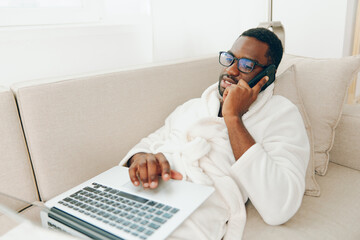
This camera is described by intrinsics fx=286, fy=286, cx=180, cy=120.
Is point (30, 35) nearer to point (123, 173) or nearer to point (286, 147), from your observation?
point (123, 173)

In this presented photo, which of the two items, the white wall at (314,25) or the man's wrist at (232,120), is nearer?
the man's wrist at (232,120)

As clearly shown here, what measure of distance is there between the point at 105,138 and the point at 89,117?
0.12 m

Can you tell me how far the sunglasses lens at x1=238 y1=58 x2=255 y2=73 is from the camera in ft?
3.86

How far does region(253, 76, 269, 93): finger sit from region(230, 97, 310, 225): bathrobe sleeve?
19cm

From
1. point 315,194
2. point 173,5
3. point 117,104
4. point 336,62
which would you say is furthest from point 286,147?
point 173,5

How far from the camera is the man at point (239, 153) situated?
3.03 ft

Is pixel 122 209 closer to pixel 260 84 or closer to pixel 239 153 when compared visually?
pixel 239 153

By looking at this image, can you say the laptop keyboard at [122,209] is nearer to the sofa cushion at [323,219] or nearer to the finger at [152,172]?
the finger at [152,172]

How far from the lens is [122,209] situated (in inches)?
31.2

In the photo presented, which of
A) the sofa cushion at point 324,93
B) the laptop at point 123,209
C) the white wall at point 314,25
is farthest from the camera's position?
the white wall at point 314,25

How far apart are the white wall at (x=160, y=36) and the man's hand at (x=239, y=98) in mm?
596

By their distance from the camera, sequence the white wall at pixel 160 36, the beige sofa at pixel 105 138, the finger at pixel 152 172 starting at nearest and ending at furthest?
the finger at pixel 152 172 → the beige sofa at pixel 105 138 → the white wall at pixel 160 36

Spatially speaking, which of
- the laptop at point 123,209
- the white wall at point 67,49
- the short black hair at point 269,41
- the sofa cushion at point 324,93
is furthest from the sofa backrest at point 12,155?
the sofa cushion at point 324,93

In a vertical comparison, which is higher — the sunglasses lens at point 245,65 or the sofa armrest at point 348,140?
the sunglasses lens at point 245,65
